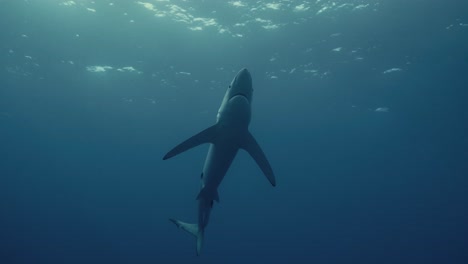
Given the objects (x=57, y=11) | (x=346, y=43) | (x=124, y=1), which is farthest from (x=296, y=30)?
(x=57, y=11)

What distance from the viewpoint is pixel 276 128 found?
37.1m

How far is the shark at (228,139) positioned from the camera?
5.62m

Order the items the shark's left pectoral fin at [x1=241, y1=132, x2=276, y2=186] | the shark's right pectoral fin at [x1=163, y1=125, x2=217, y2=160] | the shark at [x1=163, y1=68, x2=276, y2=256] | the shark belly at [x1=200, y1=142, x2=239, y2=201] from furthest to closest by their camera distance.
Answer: the shark belly at [x1=200, y1=142, x2=239, y2=201] < the shark's left pectoral fin at [x1=241, y1=132, x2=276, y2=186] < the shark's right pectoral fin at [x1=163, y1=125, x2=217, y2=160] < the shark at [x1=163, y1=68, x2=276, y2=256]

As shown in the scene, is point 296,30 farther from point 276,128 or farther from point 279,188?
point 279,188

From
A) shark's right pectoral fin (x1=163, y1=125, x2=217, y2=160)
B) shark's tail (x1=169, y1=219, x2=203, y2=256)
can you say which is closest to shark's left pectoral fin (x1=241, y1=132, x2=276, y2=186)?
shark's right pectoral fin (x1=163, y1=125, x2=217, y2=160)

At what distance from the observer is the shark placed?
18.4 feet

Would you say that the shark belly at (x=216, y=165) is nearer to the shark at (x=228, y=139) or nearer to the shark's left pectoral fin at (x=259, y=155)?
the shark at (x=228, y=139)

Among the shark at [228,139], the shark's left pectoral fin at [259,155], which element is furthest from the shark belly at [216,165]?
the shark's left pectoral fin at [259,155]

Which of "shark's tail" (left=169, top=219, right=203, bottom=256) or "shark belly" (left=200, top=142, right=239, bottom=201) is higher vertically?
"shark belly" (left=200, top=142, right=239, bottom=201)

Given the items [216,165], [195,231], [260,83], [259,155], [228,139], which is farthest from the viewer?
[260,83]

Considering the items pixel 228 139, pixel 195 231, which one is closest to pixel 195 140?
pixel 228 139

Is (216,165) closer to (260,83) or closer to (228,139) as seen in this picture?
(228,139)

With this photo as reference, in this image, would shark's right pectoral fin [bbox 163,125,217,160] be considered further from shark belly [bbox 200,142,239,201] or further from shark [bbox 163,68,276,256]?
shark belly [bbox 200,142,239,201]

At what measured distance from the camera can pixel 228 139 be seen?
20.8ft
